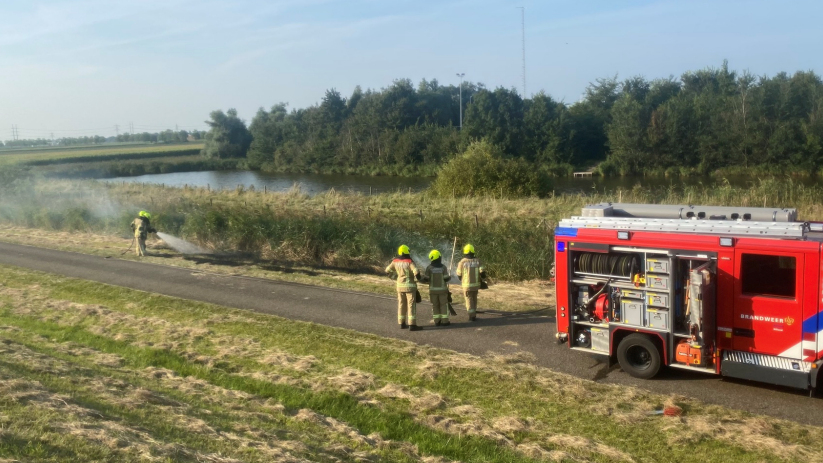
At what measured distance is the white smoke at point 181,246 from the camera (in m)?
24.7

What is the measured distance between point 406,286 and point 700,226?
5.49 metres

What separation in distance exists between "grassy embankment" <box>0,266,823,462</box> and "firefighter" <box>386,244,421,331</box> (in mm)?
926

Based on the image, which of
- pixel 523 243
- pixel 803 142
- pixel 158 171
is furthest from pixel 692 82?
pixel 523 243

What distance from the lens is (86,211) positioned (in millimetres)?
31719

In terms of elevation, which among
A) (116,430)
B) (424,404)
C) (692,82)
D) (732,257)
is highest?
(692,82)

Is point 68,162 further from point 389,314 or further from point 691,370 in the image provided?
point 691,370

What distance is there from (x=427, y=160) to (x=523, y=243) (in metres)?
61.7

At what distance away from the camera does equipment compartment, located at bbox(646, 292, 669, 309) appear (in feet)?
31.2

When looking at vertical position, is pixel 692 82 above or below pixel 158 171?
above

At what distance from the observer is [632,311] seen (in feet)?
32.4

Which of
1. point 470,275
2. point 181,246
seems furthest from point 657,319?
point 181,246

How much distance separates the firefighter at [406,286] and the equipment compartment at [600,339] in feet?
12.3

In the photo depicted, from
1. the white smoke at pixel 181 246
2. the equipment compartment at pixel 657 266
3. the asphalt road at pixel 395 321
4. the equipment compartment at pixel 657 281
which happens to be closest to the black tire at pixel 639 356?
the asphalt road at pixel 395 321

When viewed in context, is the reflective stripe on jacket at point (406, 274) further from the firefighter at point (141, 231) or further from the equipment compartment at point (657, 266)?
the firefighter at point (141, 231)
